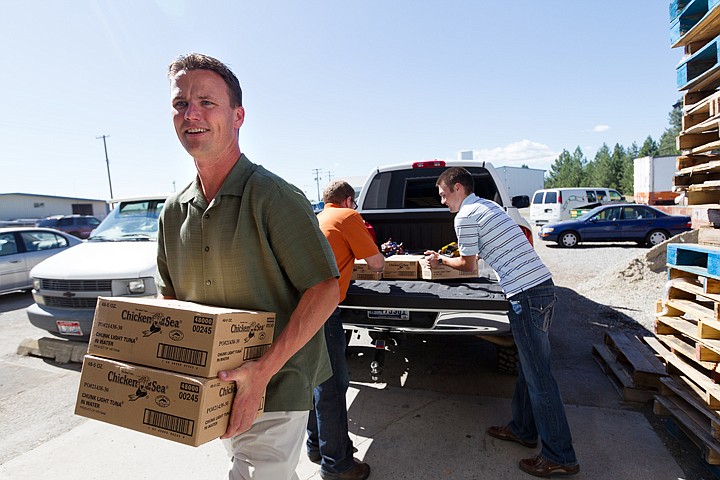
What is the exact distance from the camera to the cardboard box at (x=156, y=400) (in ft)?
4.35

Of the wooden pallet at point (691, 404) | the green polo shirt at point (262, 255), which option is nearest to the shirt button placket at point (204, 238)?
the green polo shirt at point (262, 255)

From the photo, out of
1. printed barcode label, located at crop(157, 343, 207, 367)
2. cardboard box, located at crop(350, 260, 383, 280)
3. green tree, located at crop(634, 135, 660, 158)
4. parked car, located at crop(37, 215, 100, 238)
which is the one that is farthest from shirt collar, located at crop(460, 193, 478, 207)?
green tree, located at crop(634, 135, 660, 158)

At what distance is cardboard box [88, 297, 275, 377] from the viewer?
4.45 ft

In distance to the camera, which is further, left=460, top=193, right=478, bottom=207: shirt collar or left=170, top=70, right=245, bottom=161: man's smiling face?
left=460, top=193, right=478, bottom=207: shirt collar

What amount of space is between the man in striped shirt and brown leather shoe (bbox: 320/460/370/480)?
3.39 ft

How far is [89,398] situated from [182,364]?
449 millimetres

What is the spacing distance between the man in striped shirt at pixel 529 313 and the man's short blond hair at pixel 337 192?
964mm

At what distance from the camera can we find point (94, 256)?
18.0 feet

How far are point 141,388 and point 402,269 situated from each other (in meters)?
2.79

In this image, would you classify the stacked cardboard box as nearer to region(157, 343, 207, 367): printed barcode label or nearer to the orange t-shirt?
region(157, 343, 207, 367): printed barcode label

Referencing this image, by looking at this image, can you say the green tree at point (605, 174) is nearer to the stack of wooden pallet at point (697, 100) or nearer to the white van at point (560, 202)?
the white van at point (560, 202)

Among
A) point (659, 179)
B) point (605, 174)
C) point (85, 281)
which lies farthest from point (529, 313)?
point (605, 174)

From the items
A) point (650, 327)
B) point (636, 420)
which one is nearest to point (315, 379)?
point (636, 420)

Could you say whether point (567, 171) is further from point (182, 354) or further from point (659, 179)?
point (182, 354)
